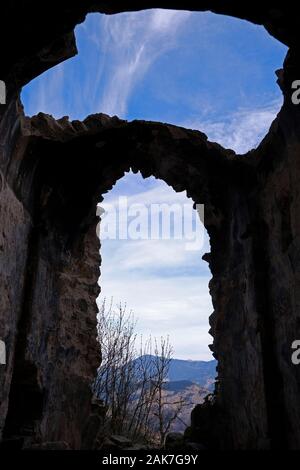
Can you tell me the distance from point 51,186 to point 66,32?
1.84m

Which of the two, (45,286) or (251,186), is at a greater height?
(251,186)

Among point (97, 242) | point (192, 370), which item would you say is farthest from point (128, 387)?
point (192, 370)

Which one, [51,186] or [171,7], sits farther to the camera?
[51,186]

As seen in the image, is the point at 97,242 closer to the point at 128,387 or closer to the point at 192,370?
the point at 128,387

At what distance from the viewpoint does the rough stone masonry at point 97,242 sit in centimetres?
333

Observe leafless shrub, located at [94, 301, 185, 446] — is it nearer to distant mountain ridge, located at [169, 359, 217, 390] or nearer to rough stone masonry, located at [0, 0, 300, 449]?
rough stone masonry, located at [0, 0, 300, 449]

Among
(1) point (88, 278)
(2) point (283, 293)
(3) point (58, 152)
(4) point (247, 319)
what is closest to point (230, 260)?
(4) point (247, 319)

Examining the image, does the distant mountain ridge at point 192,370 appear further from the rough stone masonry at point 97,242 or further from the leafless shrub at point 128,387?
the rough stone masonry at point 97,242

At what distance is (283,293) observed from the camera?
12.8 ft

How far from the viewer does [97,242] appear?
19.6 feet

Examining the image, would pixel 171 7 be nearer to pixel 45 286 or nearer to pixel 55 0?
pixel 55 0

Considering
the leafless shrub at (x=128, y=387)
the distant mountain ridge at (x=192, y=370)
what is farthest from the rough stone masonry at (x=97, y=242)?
the distant mountain ridge at (x=192, y=370)

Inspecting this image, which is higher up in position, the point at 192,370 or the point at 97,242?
the point at 97,242

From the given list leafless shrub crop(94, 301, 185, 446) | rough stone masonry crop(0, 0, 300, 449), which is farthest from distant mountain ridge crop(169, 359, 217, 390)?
rough stone masonry crop(0, 0, 300, 449)
